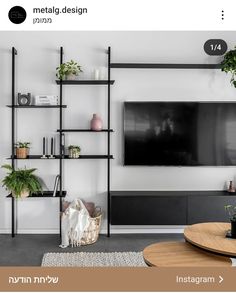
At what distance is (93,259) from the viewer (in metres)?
3.08

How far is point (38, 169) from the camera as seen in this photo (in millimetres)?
3961

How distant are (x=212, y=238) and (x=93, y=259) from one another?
115 cm

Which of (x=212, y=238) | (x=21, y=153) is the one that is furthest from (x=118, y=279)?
(x=21, y=153)

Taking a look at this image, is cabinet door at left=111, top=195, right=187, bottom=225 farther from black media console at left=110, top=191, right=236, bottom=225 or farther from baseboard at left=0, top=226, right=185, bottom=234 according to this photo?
baseboard at left=0, top=226, right=185, bottom=234

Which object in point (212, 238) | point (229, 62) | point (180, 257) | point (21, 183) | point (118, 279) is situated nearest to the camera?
point (118, 279)

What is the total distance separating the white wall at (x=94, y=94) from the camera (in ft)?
12.8

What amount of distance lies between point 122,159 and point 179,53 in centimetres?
139

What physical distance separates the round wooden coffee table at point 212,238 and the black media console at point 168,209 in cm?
81

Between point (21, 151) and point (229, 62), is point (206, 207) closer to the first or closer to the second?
point (229, 62)

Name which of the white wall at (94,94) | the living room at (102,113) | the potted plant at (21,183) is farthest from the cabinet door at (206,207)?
the potted plant at (21,183)

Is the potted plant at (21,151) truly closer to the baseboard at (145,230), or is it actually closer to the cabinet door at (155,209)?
the cabinet door at (155,209)

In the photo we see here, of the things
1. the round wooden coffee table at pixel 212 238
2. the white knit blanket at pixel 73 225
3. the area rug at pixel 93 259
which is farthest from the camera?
the white knit blanket at pixel 73 225

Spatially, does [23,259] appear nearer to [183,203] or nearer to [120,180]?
[120,180]
